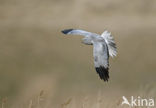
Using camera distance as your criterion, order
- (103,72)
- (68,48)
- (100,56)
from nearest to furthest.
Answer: (100,56) < (103,72) < (68,48)

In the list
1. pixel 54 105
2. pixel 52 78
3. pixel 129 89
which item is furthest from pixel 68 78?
pixel 54 105

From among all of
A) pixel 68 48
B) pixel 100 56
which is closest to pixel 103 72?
pixel 100 56

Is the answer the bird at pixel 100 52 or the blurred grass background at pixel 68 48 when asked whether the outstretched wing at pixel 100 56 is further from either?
the blurred grass background at pixel 68 48

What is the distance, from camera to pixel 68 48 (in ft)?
48.2

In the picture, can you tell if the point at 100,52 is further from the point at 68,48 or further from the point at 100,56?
the point at 68,48

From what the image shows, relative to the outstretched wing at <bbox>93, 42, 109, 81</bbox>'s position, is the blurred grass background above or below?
above

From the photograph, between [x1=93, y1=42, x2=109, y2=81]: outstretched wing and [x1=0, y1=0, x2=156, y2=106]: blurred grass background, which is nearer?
[x1=93, y1=42, x2=109, y2=81]: outstretched wing

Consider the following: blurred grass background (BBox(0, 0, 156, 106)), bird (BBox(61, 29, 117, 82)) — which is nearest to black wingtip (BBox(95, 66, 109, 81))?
bird (BBox(61, 29, 117, 82))

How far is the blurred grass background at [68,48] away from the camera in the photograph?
11.5 metres

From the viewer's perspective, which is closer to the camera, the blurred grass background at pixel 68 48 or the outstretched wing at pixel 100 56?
the outstretched wing at pixel 100 56

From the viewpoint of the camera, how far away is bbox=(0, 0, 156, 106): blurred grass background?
1155 cm

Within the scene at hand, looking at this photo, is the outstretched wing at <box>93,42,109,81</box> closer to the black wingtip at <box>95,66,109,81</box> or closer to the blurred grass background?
the black wingtip at <box>95,66,109,81</box>

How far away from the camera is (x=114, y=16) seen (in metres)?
18.7

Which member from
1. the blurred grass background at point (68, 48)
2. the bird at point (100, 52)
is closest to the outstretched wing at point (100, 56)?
the bird at point (100, 52)
